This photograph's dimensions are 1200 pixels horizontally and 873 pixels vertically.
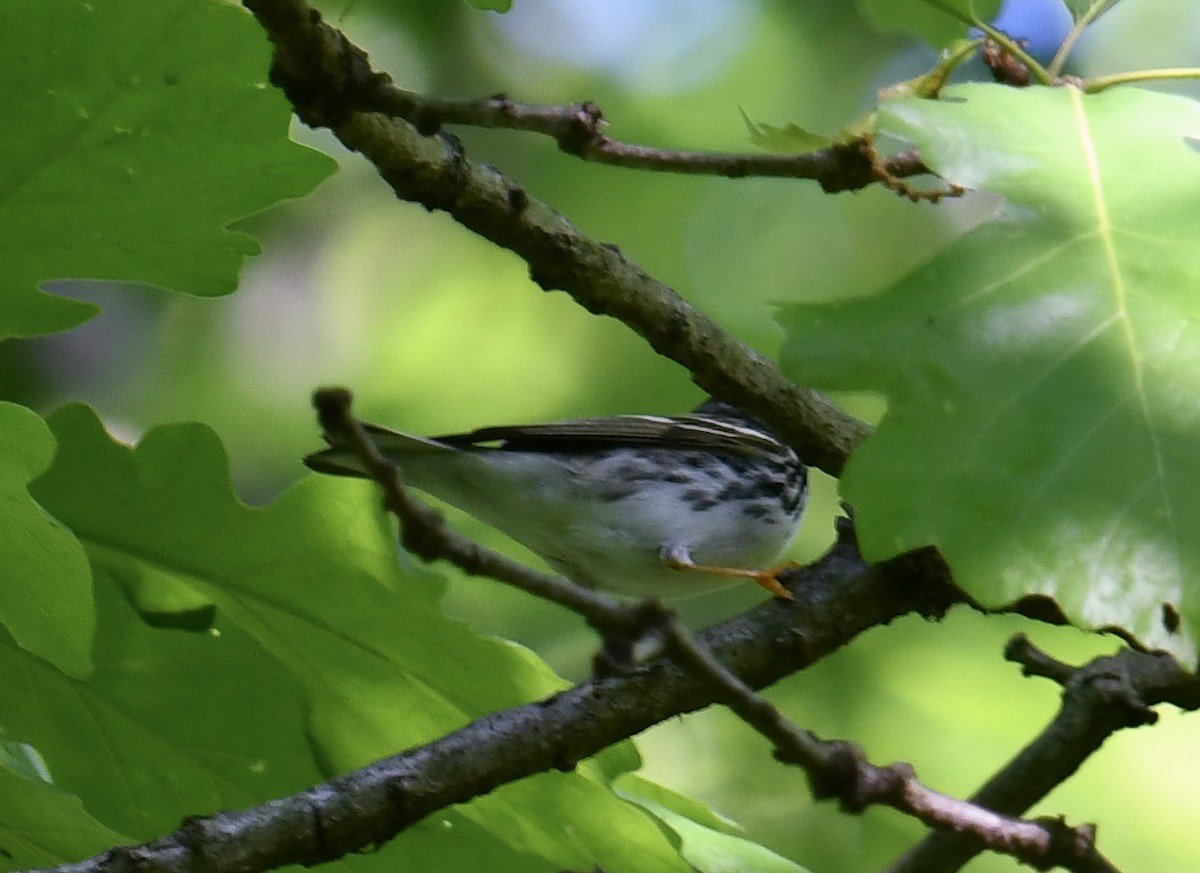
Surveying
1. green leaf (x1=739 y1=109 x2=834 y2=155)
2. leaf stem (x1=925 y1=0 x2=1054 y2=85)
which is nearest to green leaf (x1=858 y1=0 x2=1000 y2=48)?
leaf stem (x1=925 y1=0 x2=1054 y2=85)

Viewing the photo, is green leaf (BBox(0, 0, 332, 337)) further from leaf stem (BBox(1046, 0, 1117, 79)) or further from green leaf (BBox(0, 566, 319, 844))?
leaf stem (BBox(1046, 0, 1117, 79))

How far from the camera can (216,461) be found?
1.95 meters

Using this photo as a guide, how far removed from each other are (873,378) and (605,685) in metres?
0.56

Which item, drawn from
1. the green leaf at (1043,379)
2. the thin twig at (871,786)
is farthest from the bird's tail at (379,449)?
the thin twig at (871,786)

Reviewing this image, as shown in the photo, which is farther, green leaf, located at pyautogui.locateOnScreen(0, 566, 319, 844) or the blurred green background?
the blurred green background

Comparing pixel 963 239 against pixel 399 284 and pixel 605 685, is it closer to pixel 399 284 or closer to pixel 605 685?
pixel 605 685

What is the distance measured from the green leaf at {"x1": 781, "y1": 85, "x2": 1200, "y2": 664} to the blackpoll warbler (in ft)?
4.46

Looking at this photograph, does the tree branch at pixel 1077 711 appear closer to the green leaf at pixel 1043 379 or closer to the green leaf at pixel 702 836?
the green leaf at pixel 702 836

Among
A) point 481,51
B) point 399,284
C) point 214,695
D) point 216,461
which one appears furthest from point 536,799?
point 481,51

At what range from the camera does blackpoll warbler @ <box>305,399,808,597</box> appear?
9.57ft

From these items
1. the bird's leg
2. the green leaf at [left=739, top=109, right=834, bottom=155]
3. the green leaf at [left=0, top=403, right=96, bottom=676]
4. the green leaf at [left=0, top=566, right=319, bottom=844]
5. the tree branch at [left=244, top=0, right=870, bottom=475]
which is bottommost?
the green leaf at [left=0, top=566, right=319, bottom=844]

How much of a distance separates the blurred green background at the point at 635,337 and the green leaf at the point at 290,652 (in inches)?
83.1

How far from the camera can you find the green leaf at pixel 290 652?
192 centimetres

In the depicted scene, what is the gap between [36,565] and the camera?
161 cm
